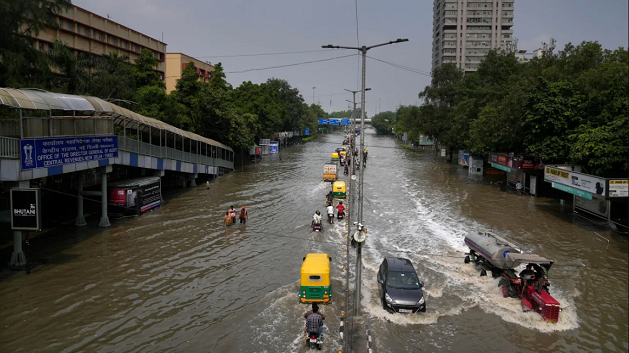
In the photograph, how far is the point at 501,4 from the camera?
12412cm

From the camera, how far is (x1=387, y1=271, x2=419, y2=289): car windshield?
16.0 meters

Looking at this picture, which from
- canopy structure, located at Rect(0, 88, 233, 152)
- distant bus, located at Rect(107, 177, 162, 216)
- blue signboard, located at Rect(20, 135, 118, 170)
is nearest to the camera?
canopy structure, located at Rect(0, 88, 233, 152)

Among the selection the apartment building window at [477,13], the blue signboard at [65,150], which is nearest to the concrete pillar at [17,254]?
the blue signboard at [65,150]

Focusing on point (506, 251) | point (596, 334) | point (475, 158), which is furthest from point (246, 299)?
point (475, 158)

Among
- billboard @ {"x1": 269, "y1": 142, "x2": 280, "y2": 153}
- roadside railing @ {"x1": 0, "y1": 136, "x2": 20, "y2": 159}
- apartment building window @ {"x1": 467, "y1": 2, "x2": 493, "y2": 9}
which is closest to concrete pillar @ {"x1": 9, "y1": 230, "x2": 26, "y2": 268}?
roadside railing @ {"x1": 0, "y1": 136, "x2": 20, "y2": 159}

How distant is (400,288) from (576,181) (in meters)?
18.3

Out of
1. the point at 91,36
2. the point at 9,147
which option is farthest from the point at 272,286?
the point at 91,36

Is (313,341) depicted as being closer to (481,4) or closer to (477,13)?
(477,13)

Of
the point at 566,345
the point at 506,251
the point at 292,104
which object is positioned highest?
the point at 292,104

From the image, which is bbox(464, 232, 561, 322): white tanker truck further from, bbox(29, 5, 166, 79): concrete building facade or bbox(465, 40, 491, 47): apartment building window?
bbox(465, 40, 491, 47): apartment building window

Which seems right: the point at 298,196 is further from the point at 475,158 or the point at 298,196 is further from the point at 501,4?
the point at 501,4

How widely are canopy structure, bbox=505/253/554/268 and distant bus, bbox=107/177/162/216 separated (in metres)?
22.2

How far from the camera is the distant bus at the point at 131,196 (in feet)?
93.0

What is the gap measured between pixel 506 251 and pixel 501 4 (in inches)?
4929
